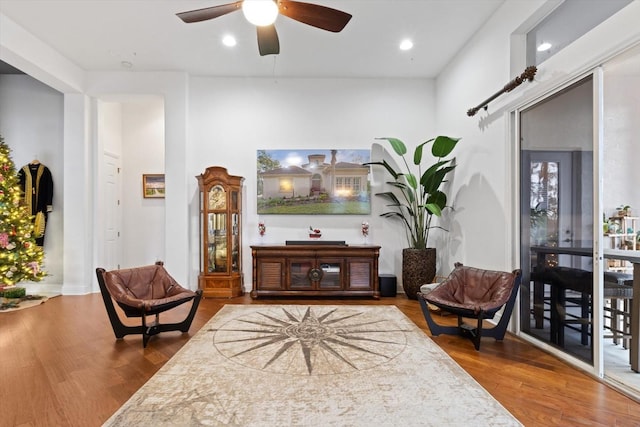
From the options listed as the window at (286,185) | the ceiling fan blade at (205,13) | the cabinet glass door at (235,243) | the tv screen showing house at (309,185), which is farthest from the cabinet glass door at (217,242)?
the ceiling fan blade at (205,13)

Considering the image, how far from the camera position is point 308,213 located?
555 cm

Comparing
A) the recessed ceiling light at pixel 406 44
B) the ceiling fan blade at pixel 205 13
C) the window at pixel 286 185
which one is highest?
the recessed ceiling light at pixel 406 44

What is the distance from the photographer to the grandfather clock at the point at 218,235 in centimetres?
508

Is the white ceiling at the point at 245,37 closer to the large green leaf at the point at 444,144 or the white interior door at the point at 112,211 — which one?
the large green leaf at the point at 444,144

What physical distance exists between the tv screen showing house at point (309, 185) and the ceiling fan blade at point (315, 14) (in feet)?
9.57

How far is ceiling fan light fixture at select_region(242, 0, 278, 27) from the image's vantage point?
2.34 meters

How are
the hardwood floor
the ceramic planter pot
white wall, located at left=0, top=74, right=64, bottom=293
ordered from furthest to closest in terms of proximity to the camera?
white wall, located at left=0, top=74, right=64, bottom=293 → the ceramic planter pot → the hardwood floor

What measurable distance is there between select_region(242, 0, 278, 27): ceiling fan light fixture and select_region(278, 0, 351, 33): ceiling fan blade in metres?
0.20

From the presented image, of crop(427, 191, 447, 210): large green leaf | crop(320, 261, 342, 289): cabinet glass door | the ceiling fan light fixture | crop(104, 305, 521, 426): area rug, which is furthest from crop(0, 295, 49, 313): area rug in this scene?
crop(427, 191, 447, 210): large green leaf

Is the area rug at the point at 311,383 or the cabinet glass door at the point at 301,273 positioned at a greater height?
the cabinet glass door at the point at 301,273

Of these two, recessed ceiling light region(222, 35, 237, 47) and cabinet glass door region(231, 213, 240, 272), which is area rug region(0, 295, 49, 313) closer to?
cabinet glass door region(231, 213, 240, 272)

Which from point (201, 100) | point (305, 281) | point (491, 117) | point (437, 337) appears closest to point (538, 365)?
point (437, 337)

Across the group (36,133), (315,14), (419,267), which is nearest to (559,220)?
(419,267)

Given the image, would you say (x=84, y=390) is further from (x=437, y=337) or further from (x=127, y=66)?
(x=127, y=66)
